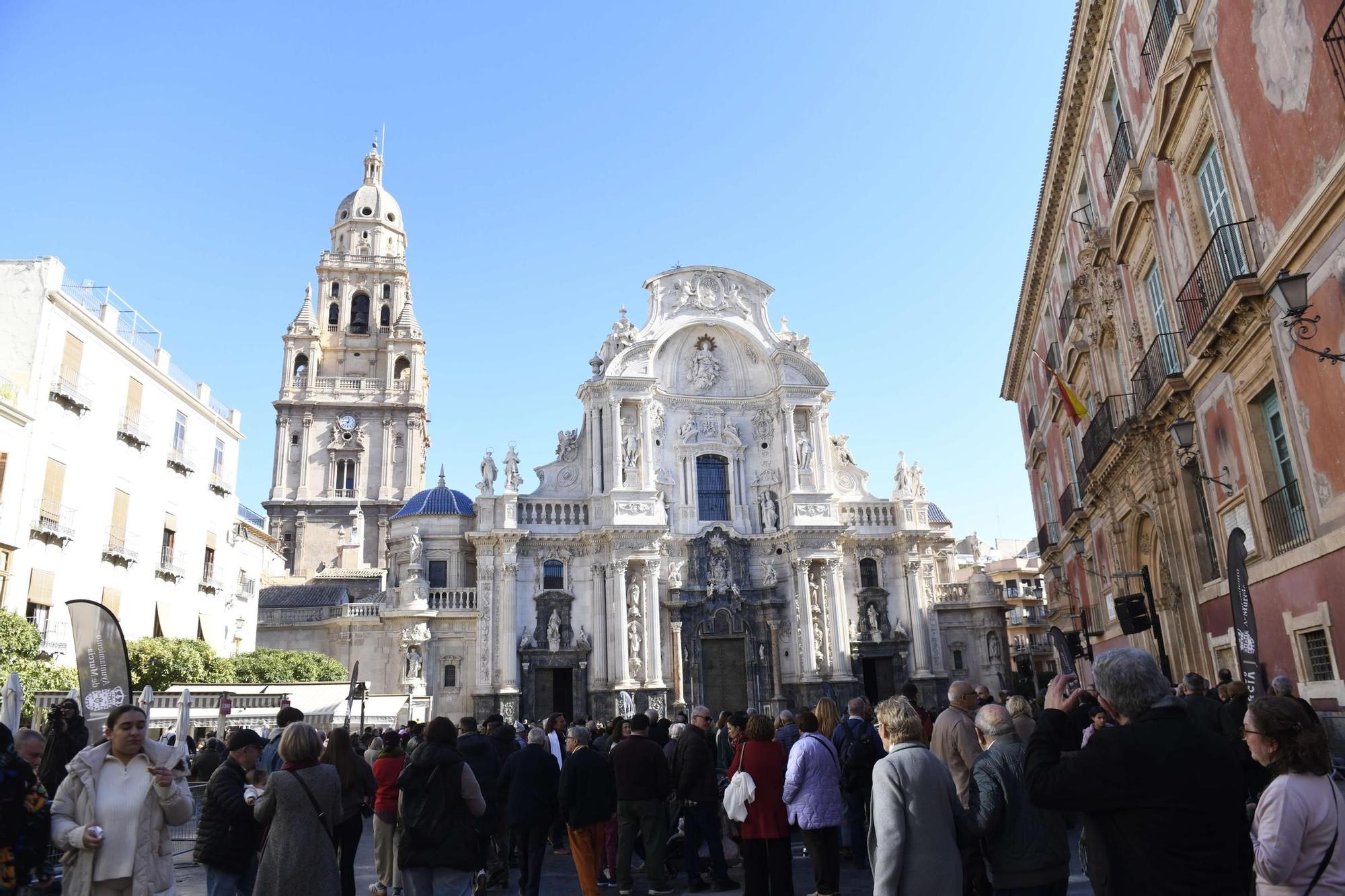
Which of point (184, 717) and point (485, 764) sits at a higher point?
point (184, 717)

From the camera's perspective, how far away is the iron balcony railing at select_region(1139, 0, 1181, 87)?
14438mm

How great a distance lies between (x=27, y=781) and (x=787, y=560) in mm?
33814

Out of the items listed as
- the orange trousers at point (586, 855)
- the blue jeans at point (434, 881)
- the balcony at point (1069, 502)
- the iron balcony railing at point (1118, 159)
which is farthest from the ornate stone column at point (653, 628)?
the blue jeans at point (434, 881)

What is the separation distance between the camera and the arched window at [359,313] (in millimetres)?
63594

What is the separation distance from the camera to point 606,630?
36.0 metres

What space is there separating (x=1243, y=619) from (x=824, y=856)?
17.8 ft

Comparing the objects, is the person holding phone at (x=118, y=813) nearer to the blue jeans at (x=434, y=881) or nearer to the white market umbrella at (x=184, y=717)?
the blue jeans at (x=434, y=881)

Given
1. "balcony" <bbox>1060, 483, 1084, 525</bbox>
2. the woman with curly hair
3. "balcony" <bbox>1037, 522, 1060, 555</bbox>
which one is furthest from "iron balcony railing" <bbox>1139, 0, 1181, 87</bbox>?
"balcony" <bbox>1037, 522, 1060, 555</bbox>

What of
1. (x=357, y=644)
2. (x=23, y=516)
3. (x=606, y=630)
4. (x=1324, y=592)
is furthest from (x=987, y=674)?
(x=23, y=516)

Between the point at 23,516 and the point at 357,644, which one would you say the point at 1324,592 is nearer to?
the point at 23,516

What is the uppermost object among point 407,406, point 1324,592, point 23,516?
point 407,406

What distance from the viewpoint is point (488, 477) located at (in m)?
37.3

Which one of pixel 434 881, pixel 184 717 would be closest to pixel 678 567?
pixel 184 717

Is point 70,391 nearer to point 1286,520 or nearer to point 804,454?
point 1286,520
